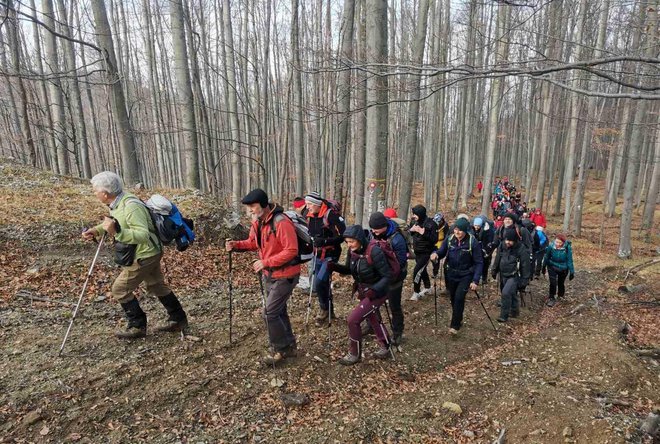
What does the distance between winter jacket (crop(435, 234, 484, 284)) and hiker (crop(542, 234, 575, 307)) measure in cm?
364

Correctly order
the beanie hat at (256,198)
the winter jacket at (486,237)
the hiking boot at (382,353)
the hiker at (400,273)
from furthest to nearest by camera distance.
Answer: the winter jacket at (486,237) < the hiker at (400,273) < the hiking boot at (382,353) < the beanie hat at (256,198)

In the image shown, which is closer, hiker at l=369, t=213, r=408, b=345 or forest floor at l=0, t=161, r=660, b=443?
forest floor at l=0, t=161, r=660, b=443

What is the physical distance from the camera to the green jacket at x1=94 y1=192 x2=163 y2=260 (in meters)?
4.37

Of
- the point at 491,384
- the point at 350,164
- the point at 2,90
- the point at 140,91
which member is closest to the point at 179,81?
the point at 491,384

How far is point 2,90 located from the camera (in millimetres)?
21203

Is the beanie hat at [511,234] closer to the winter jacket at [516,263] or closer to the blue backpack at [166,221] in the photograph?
the winter jacket at [516,263]

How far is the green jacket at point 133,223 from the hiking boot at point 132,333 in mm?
1169

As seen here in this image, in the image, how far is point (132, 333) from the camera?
5.02 m

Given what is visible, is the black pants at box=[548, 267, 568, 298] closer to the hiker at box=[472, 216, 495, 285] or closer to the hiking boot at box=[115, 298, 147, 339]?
the hiker at box=[472, 216, 495, 285]

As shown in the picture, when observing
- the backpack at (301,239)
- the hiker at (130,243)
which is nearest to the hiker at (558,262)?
the backpack at (301,239)

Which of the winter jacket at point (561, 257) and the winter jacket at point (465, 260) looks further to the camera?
the winter jacket at point (561, 257)

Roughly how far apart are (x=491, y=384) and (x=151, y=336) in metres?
4.82

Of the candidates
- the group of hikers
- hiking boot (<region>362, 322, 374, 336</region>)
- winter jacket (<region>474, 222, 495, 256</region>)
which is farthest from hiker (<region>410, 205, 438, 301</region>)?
hiking boot (<region>362, 322, 374, 336</region>)

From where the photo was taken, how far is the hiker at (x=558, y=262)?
8758 millimetres
